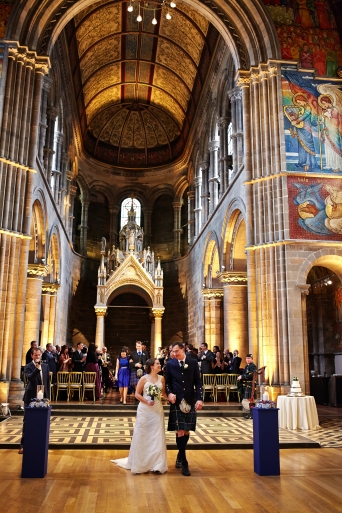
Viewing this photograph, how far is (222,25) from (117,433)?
1332cm

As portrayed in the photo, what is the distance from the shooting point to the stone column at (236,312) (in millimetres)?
17203

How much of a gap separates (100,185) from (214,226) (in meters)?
11.4

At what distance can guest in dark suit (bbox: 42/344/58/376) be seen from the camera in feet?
41.6

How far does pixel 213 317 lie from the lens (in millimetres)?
20953

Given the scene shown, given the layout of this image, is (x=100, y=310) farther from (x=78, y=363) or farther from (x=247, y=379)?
(x=247, y=379)

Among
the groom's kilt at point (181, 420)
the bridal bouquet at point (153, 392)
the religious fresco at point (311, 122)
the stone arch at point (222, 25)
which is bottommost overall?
the groom's kilt at point (181, 420)

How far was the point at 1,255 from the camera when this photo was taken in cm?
1291

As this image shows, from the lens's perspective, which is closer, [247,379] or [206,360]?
[247,379]

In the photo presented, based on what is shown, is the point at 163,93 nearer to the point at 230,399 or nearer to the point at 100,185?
the point at 100,185

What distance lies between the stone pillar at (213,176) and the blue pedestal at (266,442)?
48.6 feet

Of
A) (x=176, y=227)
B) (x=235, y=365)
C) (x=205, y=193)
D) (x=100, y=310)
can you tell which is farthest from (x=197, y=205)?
(x=235, y=365)

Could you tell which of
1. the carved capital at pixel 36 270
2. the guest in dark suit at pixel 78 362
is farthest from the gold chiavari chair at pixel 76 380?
the carved capital at pixel 36 270

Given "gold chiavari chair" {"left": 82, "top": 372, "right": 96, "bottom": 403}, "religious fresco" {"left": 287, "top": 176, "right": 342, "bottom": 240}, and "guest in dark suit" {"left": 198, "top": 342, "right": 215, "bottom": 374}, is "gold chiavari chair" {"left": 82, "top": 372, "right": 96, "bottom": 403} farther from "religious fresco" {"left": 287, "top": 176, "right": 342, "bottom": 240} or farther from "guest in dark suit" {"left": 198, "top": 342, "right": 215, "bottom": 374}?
"religious fresco" {"left": 287, "top": 176, "right": 342, "bottom": 240}

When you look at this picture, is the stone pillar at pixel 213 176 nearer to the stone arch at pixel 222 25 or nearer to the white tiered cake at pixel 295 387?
the stone arch at pixel 222 25
